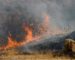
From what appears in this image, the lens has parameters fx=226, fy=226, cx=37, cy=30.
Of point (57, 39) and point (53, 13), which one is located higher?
point (53, 13)

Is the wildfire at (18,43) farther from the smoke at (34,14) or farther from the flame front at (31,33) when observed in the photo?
the smoke at (34,14)

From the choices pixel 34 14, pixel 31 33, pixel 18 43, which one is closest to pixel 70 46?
pixel 31 33

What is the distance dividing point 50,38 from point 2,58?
1.55 m

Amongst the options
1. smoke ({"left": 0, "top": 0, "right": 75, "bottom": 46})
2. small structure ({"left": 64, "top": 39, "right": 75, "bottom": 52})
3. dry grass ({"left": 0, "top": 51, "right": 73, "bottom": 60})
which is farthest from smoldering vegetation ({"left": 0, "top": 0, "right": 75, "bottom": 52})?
small structure ({"left": 64, "top": 39, "right": 75, "bottom": 52})

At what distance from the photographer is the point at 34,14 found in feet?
22.5

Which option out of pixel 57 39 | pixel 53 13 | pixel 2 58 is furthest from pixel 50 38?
pixel 2 58

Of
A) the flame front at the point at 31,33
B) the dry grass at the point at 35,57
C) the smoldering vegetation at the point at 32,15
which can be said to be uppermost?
the smoldering vegetation at the point at 32,15

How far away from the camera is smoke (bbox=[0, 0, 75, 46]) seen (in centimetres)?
679

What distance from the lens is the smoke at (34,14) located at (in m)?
6.79

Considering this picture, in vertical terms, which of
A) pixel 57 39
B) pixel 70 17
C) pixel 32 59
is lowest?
pixel 32 59

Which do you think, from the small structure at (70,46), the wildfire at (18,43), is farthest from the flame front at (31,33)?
the small structure at (70,46)

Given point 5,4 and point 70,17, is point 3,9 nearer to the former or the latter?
point 5,4

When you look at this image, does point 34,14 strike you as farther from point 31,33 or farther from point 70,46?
point 70,46

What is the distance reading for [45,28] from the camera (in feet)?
22.3
